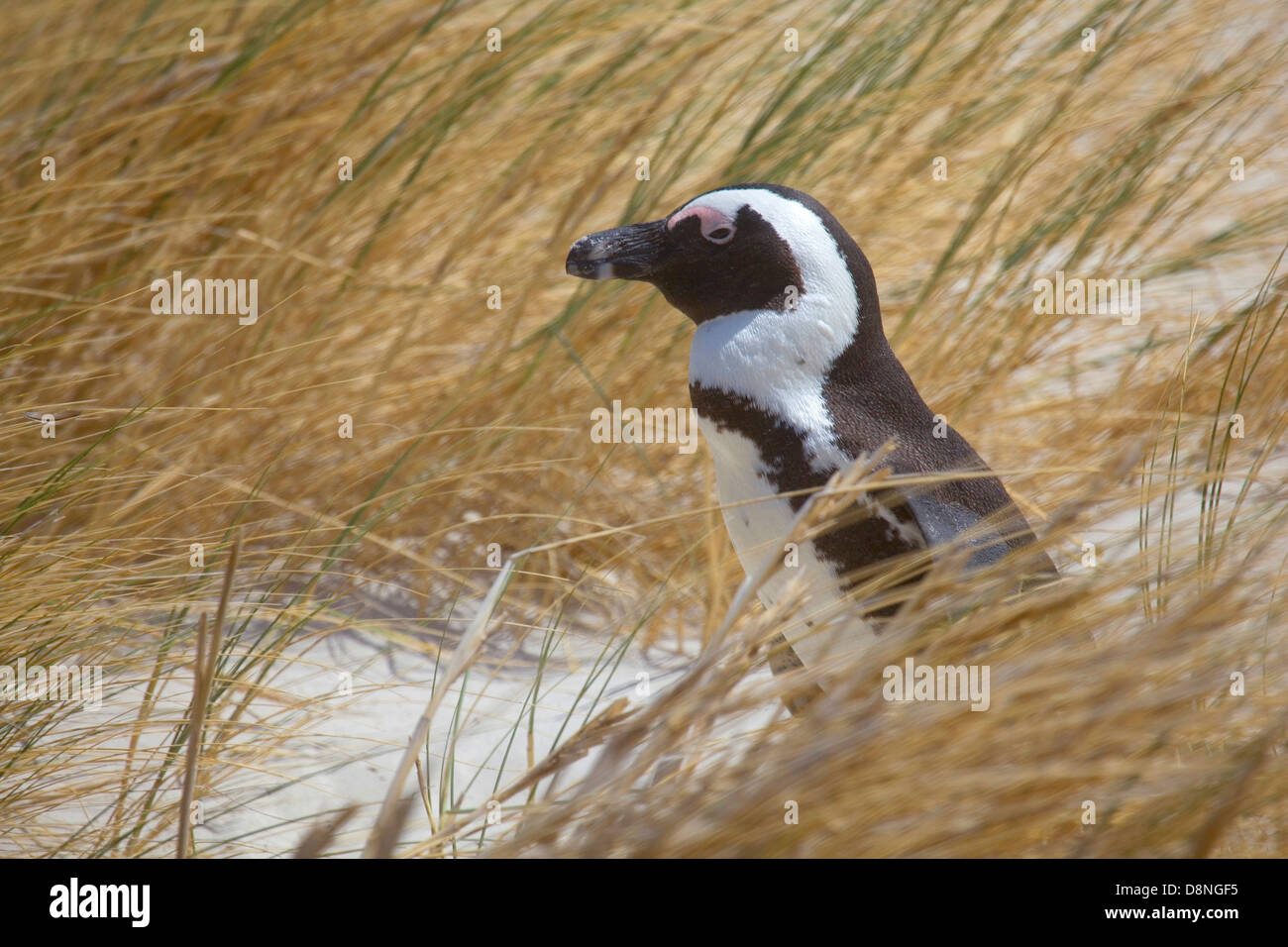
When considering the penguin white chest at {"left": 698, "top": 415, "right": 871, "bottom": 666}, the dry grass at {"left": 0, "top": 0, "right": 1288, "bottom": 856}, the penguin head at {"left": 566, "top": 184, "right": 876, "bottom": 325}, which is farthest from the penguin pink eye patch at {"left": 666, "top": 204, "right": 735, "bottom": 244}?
the dry grass at {"left": 0, "top": 0, "right": 1288, "bottom": 856}

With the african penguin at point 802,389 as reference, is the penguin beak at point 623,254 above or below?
above

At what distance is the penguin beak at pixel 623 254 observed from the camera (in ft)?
4.84

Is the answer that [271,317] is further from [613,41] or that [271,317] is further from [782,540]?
[782,540]

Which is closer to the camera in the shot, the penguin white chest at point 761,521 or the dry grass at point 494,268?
the penguin white chest at point 761,521

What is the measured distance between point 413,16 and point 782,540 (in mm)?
1822

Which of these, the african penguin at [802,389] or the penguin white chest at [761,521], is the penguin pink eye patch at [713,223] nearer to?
the african penguin at [802,389]

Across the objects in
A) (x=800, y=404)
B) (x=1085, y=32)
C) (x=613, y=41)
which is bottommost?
(x=800, y=404)

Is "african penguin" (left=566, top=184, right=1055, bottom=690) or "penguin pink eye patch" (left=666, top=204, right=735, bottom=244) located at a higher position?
"penguin pink eye patch" (left=666, top=204, right=735, bottom=244)

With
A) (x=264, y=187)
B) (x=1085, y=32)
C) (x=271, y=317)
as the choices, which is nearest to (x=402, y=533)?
(x=271, y=317)

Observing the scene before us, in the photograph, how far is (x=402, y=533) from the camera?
2.26 m

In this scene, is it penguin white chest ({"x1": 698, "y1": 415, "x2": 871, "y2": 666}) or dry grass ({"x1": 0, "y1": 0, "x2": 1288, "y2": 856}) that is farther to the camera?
dry grass ({"x1": 0, "y1": 0, "x2": 1288, "y2": 856})

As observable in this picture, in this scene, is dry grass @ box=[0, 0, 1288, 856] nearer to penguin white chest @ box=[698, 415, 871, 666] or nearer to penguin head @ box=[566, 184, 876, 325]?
penguin white chest @ box=[698, 415, 871, 666]

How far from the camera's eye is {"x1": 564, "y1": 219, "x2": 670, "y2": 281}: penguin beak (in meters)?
1.47

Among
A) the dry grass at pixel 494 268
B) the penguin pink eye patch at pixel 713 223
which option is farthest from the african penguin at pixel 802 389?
the dry grass at pixel 494 268
